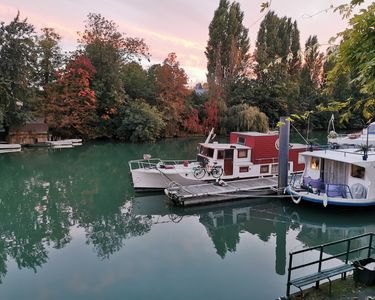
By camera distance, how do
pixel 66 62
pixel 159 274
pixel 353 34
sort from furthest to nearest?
pixel 66 62, pixel 159 274, pixel 353 34

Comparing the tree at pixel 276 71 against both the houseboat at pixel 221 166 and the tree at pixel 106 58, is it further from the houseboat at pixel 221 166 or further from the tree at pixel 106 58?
the houseboat at pixel 221 166

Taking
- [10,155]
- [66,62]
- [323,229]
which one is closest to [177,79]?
[66,62]

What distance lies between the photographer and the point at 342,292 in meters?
6.47

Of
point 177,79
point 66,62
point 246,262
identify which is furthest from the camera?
point 177,79

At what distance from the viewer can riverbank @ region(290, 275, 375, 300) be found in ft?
20.6

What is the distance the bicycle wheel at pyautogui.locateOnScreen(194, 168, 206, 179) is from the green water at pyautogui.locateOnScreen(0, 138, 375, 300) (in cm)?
211

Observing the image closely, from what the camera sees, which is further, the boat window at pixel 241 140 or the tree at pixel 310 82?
the tree at pixel 310 82

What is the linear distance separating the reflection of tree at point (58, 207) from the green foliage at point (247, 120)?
2055 cm

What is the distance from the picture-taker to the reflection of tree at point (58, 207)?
36.5 ft

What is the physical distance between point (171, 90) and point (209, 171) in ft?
87.6

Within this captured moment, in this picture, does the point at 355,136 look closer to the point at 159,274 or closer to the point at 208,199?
the point at 208,199

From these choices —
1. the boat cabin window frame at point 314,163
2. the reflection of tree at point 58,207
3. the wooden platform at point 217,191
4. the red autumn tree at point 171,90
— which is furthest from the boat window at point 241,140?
the red autumn tree at point 171,90

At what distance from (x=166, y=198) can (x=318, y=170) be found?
7309 mm

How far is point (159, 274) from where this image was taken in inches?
356
